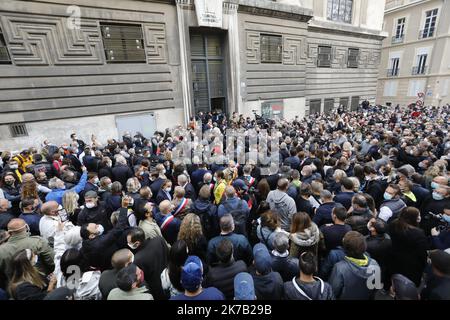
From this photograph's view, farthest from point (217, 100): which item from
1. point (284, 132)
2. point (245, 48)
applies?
point (284, 132)

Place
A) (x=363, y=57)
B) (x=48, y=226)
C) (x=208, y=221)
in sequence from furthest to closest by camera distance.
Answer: (x=363, y=57), (x=208, y=221), (x=48, y=226)

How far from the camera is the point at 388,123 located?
12086 mm

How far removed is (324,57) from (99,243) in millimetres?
21241

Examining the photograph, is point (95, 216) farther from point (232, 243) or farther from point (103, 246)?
point (232, 243)

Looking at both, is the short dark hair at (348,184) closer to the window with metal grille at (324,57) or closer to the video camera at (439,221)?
the video camera at (439,221)

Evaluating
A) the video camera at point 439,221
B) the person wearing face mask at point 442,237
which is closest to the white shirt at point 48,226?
the person wearing face mask at point 442,237

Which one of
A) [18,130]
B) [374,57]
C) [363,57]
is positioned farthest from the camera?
[374,57]

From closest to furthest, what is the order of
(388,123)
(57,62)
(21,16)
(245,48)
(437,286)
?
(437,286)
(21,16)
(57,62)
(388,123)
(245,48)

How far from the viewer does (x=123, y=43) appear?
33.2 feet

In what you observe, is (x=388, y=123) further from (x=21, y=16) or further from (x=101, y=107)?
(x=21, y=16)

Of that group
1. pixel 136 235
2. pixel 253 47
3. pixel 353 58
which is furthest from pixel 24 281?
pixel 353 58

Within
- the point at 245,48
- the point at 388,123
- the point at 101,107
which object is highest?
the point at 245,48

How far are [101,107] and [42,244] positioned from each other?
353 inches

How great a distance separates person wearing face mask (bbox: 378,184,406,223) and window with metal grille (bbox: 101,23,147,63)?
11343mm
